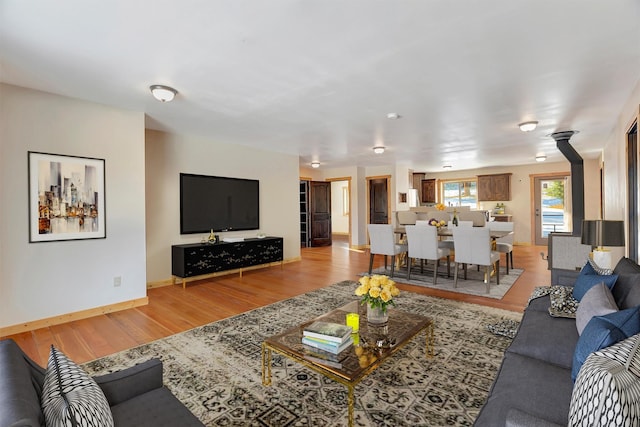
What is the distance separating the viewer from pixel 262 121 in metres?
4.25

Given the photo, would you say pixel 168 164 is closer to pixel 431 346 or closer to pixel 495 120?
pixel 431 346

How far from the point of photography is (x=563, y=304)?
229cm

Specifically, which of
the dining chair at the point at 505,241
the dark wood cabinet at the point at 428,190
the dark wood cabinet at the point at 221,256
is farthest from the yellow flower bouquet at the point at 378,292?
the dark wood cabinet at the point at 428,190

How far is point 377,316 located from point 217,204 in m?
4.02

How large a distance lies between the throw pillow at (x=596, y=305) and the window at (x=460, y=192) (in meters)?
8.97

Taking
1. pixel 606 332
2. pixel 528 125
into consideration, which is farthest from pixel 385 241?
pixel 606 332

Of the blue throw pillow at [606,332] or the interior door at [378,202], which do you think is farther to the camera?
the interior door at [378,202]

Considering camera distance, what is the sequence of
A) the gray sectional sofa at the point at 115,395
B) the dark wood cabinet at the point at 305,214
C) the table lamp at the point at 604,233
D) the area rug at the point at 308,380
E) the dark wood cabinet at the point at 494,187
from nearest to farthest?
the gray sectional sofa at the point at 115,395
the area rug at the point at 308,380
the table lamp at the point at 604,233
the dark wood cabinet at the point at 305,214
the dark wood cabinet at the point at 494,187

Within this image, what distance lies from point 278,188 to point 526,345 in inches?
212

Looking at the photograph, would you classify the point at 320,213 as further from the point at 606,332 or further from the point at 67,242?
the point at 606,332

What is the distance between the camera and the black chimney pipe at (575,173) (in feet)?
16.4

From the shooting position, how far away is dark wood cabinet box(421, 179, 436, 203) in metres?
10.8

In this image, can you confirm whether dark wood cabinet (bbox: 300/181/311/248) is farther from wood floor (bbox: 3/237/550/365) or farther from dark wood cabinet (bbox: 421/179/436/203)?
dark wood cabinet (bbox: 421/179/436/203)

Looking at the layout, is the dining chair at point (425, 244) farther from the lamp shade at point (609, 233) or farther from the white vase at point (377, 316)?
the white vase at point (377, 316)
